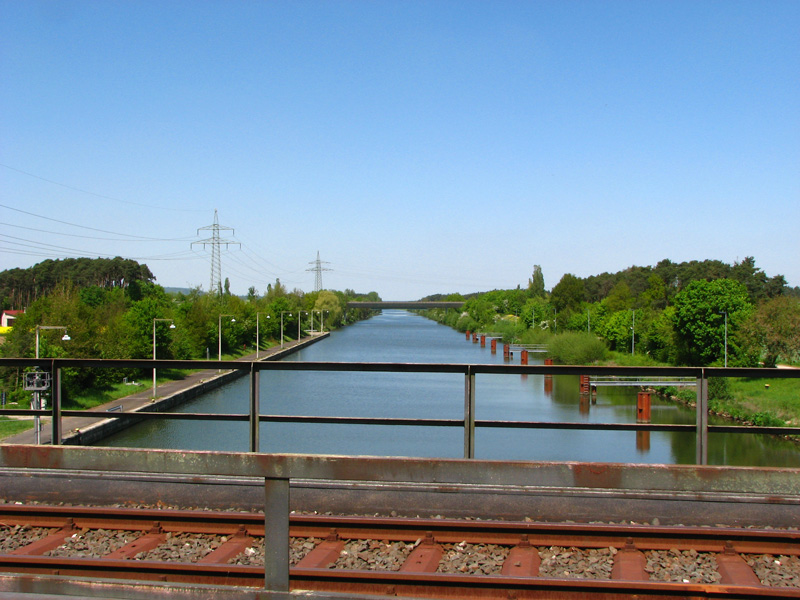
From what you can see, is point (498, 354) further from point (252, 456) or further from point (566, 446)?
point (252, 456)

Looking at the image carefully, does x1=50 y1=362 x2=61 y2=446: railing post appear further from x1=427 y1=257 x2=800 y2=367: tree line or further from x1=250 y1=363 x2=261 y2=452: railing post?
x1=427 y1=257 x2=800 y2=367: tree line

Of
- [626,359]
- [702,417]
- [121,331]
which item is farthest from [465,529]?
[626,359]

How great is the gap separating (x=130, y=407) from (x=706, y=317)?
1540 inches

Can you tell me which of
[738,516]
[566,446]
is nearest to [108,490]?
[738,516]

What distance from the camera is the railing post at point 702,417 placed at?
18.4 feet

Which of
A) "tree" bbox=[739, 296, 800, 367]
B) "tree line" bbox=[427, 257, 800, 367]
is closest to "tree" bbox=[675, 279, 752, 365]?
"tree line" bbox=[427, 257, 800, 367]

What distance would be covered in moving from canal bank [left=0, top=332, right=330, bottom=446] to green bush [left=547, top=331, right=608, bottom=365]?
87.3 feet

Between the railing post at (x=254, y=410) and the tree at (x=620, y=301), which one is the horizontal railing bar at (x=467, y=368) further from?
the tree at (x=620, y=301)

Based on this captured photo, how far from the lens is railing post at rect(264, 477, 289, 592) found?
2562 millimetres

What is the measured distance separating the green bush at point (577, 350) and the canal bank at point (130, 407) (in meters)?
26.6

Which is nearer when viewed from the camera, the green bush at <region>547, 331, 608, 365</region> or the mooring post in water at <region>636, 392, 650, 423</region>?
the mooring post in water at <region>636, 392, 650, 423</region>

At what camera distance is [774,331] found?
43.0 metres

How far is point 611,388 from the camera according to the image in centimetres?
4525

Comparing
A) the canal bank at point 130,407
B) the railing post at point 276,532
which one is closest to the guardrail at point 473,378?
the railing post at point 276,532
